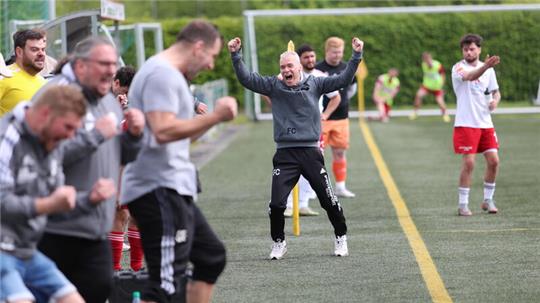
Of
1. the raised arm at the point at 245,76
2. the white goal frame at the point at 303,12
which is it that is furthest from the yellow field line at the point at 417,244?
the white goal frame at the point at 303,12

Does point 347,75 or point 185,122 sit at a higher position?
point 185,122

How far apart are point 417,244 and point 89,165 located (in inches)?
212

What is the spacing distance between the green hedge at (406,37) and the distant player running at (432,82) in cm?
85

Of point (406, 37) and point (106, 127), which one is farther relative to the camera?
point (406, 37)

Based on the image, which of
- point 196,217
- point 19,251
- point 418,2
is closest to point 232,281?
point 196,217

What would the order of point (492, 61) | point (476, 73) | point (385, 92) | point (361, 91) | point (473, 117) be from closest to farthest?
point (492, 61)
point (476, 73)
point (473, 117)
point (385, 92)
point (361, 91)

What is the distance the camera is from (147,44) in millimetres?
33875

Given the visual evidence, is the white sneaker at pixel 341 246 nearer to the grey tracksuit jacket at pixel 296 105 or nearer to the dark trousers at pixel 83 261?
the grey tracksuit jacket at pixel 296 105

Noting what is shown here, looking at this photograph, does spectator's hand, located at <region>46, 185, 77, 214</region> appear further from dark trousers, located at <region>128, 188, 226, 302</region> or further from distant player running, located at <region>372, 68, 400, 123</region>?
distant player running, located at <region>372, 68, 400, 123</region>

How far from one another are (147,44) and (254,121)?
3.69 meters

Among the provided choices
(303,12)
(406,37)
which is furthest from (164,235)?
(406,37)

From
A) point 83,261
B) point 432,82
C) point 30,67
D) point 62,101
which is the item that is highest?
point 62,101

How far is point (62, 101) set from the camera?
18.4 feet

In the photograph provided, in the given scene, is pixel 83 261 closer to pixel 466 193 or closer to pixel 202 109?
pixel 202 109
